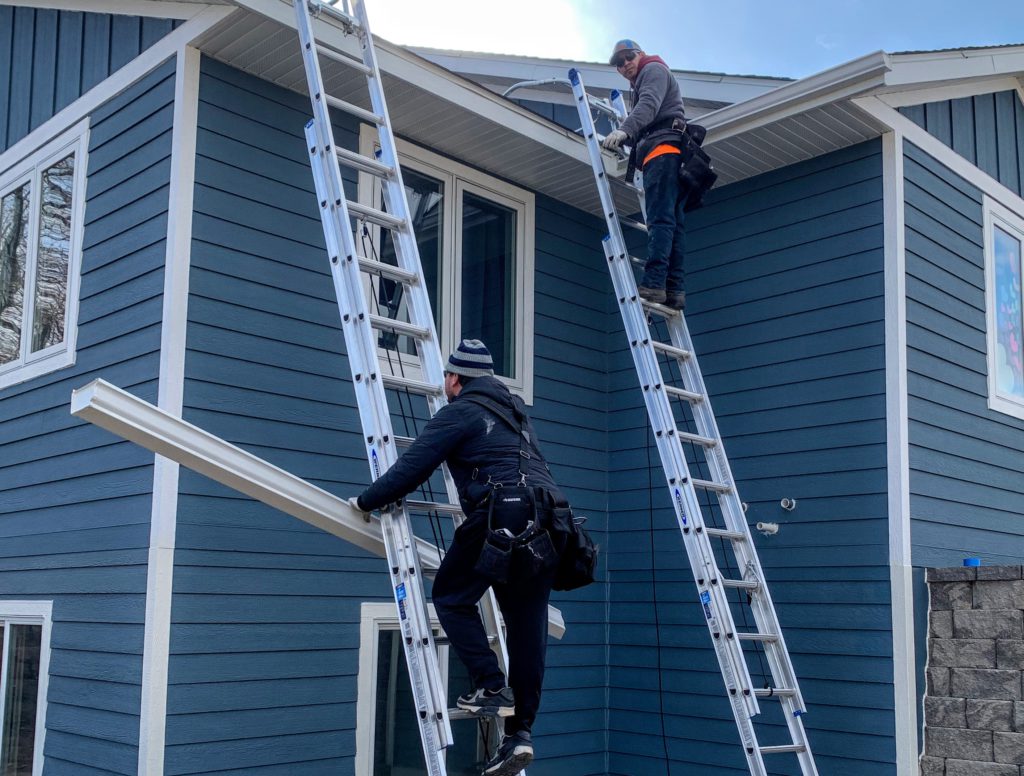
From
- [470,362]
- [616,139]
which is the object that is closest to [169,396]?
[470,362]

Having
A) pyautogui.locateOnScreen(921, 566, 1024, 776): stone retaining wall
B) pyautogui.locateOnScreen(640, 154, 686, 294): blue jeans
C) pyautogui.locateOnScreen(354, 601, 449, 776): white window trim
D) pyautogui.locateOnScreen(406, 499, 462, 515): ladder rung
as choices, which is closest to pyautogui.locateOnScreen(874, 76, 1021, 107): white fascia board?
pyautogui.locateOnScreen(640, 154, 686, 294): blue jeans

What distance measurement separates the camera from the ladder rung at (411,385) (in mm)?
4277

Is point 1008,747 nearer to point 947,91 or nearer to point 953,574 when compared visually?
point 953,574

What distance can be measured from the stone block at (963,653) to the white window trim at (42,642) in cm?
468

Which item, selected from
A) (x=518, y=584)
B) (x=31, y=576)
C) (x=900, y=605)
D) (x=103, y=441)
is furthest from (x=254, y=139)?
(x=900, y=605)

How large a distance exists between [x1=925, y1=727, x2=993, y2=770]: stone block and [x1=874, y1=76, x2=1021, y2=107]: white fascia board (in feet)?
11.3

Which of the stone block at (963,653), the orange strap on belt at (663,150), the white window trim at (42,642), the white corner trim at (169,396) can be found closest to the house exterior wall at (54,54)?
the white corner trim at (169,396)

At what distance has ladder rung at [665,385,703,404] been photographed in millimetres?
5594

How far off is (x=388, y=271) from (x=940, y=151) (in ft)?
13.1

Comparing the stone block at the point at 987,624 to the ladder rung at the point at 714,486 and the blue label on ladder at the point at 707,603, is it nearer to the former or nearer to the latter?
the ladder rung at the point at 714,486

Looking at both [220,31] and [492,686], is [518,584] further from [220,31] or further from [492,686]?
[220,31]

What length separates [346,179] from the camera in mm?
6121

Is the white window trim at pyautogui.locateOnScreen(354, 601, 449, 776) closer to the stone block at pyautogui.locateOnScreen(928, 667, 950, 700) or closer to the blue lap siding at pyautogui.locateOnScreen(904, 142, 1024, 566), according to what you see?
the stone block at pyautogui.locateOnScreen(928, 667, 950, 700)

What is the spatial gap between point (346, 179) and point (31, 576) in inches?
110
